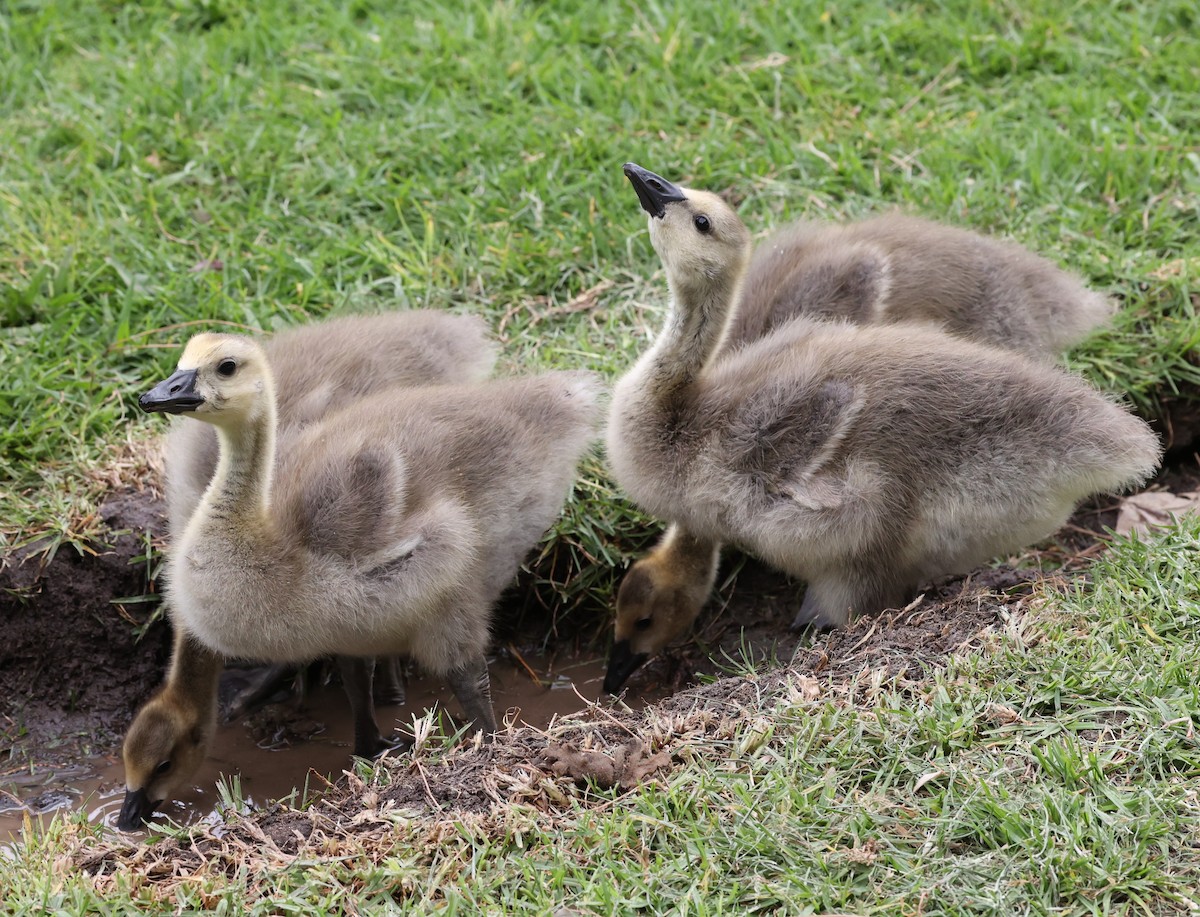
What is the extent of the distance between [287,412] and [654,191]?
1382 millimetres

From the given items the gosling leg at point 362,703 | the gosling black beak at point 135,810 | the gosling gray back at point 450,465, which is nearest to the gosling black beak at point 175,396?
the gosling gray back at point 450,465

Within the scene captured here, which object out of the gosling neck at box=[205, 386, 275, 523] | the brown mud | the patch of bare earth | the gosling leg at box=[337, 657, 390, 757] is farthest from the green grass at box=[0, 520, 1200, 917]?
the gosling neck at box=[205, 386, 275, 523]

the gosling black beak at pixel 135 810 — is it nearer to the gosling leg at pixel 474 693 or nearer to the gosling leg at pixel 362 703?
the gosling leg at pixel 362 703

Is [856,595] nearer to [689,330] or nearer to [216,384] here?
[689,330]

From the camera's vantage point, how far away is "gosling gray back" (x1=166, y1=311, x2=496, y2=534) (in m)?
4.52

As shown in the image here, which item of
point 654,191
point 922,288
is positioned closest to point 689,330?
point 654,191

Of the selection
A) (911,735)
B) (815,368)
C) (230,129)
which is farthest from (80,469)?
(911,735)

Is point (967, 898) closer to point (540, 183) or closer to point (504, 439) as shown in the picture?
point (504, 439)

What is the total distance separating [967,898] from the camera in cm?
305

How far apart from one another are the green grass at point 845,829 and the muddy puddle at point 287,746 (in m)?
0.70

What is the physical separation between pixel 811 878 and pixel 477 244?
350cm

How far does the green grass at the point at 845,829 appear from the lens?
311cm

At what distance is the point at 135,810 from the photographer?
4.22 metres

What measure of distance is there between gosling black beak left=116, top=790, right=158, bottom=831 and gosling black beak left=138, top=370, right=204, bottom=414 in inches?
48.3
